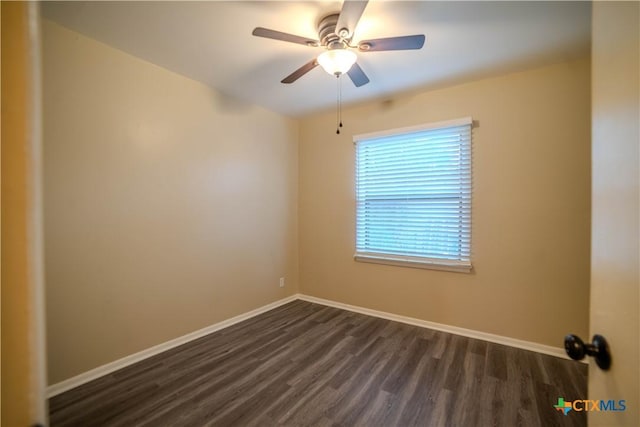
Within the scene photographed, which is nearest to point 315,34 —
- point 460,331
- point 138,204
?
point 138,204

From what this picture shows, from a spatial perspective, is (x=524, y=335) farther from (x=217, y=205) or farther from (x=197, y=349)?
(x=217, y=205)

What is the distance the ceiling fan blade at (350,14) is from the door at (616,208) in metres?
1.01

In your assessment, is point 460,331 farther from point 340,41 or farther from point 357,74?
point 340,41

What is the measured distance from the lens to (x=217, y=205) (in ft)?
9.38

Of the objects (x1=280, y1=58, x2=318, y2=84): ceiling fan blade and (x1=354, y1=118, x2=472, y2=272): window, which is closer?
(x1=280, y1=58, x2=318, y2=84): ceiling fan blade

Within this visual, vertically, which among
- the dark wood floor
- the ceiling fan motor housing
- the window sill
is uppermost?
the ceiling fan motor housing

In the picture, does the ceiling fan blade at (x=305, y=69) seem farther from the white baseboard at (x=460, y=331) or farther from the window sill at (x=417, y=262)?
the white baseboard at (x=460, y=331)

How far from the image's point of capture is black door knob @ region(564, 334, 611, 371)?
0.65 meters

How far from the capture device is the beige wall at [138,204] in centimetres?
186

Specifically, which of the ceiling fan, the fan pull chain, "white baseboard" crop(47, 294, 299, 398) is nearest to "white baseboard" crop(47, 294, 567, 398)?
"white baseboard" crop(47, 294, 299, 398)

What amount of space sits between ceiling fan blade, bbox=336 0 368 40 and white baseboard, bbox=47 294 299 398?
2923 millimetres

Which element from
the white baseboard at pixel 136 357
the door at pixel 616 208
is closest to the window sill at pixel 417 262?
the white baseboard at pixel 136 357

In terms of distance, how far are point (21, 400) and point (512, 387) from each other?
2.59m

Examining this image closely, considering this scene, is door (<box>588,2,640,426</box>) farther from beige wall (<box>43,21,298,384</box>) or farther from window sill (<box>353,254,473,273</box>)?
beige wall (<box>43,21,298,384</box>)
